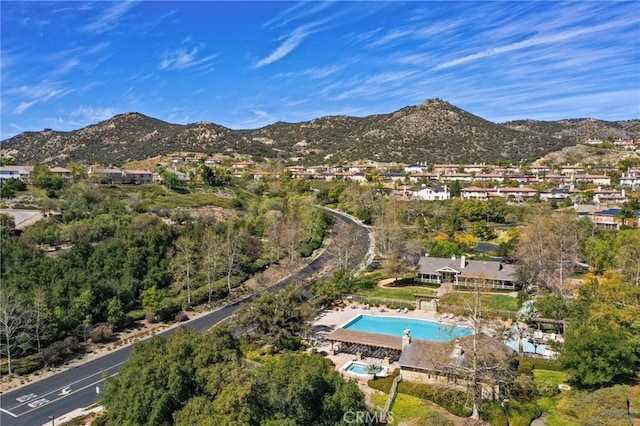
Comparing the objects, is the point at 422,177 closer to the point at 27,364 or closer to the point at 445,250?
the point at 445,250

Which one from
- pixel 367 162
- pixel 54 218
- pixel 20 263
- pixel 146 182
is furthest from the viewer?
pixel 367 162

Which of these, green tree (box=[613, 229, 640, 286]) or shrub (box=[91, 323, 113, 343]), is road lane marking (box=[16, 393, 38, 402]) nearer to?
shrub (box=[91, 323, 113, 343])

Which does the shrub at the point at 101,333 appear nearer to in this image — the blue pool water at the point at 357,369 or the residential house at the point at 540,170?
the blue pool water at the point at 357,369

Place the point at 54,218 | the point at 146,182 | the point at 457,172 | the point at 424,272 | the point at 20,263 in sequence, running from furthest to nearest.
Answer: the point at 457,172
the point at 146,182
the point at 54,218
the point at 424,272
the point at 20,263

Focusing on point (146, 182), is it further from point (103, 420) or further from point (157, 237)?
point (103, 420)

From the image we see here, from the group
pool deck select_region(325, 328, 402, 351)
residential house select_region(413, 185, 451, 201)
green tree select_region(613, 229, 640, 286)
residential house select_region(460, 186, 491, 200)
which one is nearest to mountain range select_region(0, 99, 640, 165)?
residential house select_region(413, 185, 451, 201)

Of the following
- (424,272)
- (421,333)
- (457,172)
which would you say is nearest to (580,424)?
(421,333)
